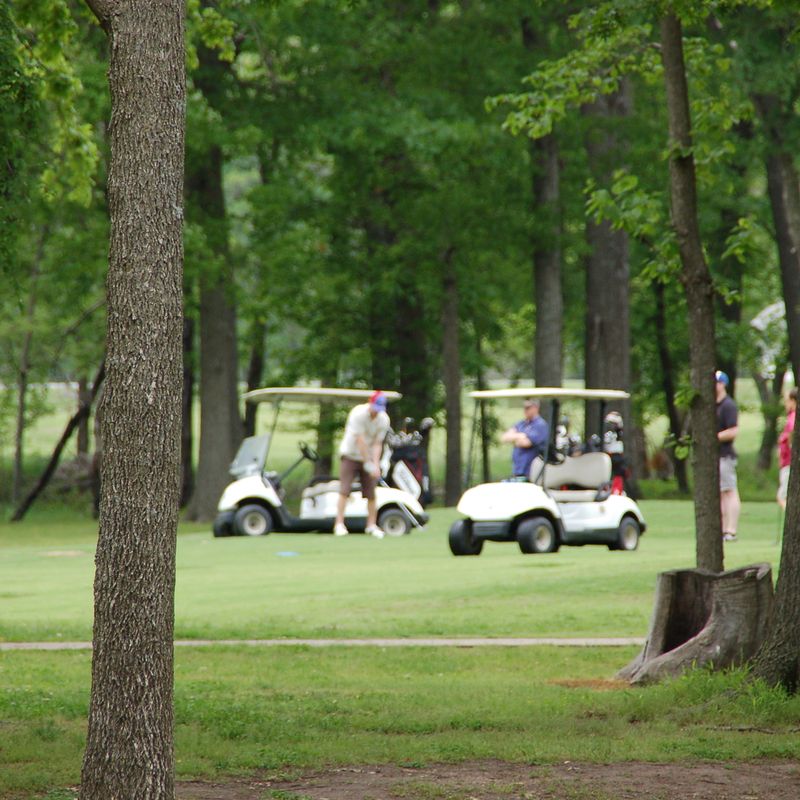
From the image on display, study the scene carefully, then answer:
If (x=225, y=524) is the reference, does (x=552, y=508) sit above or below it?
above

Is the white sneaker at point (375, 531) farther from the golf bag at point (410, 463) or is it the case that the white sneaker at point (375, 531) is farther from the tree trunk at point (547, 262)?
the tree trunk at point (547, 262)

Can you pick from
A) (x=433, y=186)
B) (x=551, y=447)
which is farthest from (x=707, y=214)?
(x=551, y=447)

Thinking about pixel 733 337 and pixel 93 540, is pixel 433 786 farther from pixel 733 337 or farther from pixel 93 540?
pixel 733 337

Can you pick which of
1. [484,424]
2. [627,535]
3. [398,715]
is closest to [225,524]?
[627,535]

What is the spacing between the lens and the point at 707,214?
37.4 m

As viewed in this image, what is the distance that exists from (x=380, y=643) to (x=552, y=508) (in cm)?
767

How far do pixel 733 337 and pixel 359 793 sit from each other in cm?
3474

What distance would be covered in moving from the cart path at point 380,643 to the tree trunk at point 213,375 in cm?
1882

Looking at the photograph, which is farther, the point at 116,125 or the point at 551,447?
the point at 551,447

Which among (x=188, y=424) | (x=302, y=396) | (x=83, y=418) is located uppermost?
(x=83, y=418)

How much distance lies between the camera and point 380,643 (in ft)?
38.5

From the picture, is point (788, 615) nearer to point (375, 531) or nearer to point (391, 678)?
point (391, 678)

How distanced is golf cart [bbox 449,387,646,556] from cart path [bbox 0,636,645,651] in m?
6.70

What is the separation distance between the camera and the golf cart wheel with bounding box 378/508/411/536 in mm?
22891
